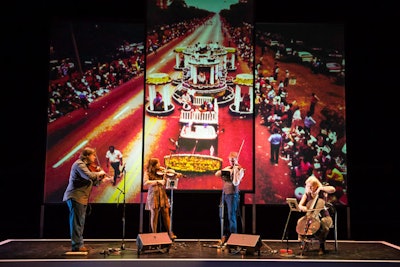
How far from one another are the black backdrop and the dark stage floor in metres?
0.77

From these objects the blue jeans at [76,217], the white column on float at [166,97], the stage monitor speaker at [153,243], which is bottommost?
the stage monitor speaker at [153,243]

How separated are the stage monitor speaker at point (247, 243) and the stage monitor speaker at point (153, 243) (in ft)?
2.95

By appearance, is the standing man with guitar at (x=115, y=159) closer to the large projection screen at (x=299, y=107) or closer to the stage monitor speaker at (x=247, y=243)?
the large projection screen at (x=299, y=107)

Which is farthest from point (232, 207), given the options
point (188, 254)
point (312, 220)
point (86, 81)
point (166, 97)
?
point (86, 81)

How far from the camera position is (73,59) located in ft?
25.4

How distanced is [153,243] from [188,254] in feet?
1.73

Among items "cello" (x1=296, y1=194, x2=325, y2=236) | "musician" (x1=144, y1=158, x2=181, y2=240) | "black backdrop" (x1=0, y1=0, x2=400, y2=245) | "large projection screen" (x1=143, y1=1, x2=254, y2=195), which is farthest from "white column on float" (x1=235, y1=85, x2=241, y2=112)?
"cello" (x1=296, y1=194, x2=325, y2=236)

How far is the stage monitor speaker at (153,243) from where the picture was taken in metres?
5.69

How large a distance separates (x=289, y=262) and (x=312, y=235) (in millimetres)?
723

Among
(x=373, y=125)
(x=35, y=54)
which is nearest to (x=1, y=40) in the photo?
(x=35, y=54)

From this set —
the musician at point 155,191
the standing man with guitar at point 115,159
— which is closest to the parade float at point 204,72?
the standing man with guitar at point 115,159

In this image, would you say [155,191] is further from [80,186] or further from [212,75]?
[212,75]

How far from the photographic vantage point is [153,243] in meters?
5.74

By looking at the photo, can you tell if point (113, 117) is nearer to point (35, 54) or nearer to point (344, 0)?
point (35, 54)
